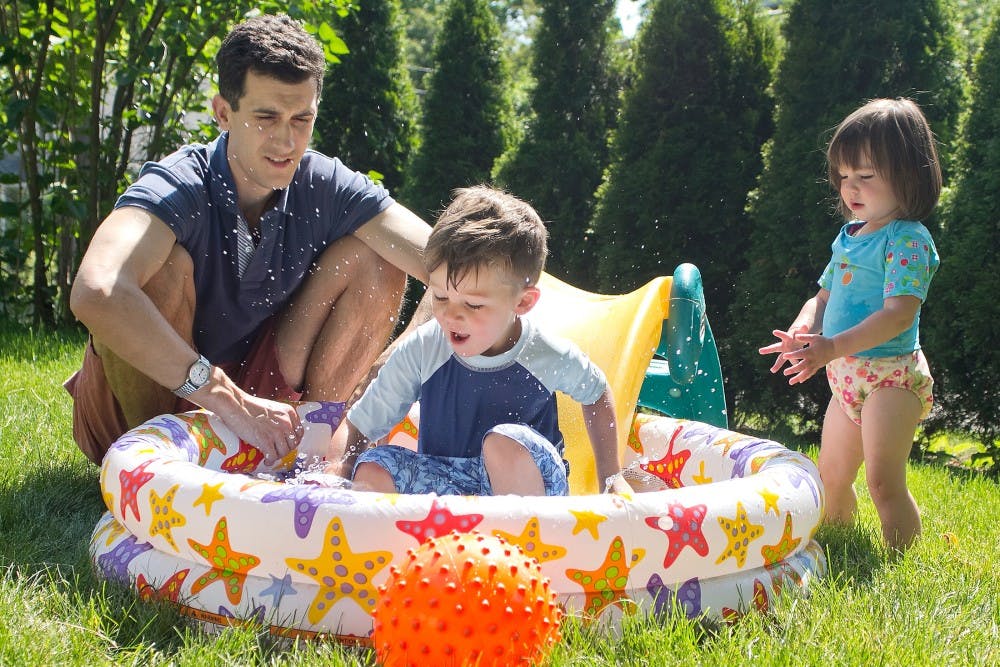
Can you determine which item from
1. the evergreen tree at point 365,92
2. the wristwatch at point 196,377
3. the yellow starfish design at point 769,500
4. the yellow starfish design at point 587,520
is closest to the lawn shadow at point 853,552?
the yellow starfish design at point 769,500

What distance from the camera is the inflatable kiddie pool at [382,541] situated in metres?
2.05

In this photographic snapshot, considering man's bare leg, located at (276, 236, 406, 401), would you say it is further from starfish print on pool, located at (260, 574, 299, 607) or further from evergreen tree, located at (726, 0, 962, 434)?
evergreen tree, located at (726, 0, 962, 434)

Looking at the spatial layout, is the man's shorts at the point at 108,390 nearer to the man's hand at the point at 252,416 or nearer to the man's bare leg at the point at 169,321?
the man's bare leg at the point at 169,321

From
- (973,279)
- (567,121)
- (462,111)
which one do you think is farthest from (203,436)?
(462,111)

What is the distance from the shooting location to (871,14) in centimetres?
493

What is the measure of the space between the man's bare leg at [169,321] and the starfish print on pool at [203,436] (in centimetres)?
25

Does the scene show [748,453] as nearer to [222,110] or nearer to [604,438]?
[604,438]

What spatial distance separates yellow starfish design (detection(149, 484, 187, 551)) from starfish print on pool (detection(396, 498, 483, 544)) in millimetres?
515

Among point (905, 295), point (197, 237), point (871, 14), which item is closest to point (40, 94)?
point (197, 237)

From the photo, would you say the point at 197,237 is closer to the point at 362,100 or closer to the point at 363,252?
the point at 363,252

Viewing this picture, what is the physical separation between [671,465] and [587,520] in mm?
1286

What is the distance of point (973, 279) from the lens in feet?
14.8

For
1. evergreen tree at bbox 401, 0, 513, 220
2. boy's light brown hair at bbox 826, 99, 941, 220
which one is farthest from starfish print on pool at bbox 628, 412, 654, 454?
evergreen tree at bbox 401, 0, 513, 220

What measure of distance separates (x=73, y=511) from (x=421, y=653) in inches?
65.2
